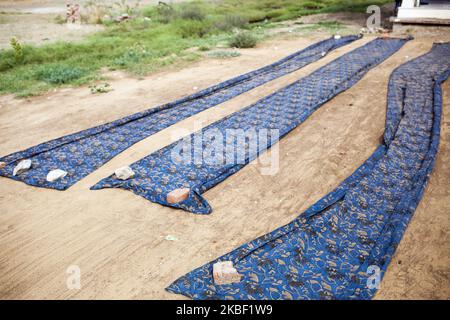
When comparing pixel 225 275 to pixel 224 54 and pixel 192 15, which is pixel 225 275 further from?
pixel 192 15

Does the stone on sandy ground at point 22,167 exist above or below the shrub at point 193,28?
below

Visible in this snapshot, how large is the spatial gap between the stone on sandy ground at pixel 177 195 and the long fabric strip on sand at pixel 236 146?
0.12 feet

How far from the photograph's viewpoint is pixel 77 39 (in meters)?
11.5

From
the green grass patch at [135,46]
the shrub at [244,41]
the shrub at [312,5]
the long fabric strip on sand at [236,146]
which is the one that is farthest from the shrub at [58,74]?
the shrub at [312,5]

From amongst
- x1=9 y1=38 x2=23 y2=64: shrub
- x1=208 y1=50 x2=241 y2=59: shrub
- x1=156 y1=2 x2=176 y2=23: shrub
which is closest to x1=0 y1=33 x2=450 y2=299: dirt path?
x1=9 y1=38 x2=23 y2=64: shrub

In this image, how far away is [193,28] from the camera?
12984 millimetres

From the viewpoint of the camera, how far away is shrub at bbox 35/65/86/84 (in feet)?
25.9

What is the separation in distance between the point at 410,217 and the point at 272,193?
4.59ft

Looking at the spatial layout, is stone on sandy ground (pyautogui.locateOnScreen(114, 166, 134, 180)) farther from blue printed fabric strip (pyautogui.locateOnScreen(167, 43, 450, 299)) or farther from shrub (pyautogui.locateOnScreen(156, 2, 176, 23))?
shrub (pyautogui.locateOnScreen(156, 2, 176, 23))

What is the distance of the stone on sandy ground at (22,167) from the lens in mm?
4184

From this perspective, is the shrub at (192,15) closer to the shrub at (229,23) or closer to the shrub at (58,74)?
the shrub at (229,23)

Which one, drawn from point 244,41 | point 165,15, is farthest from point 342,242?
point 165,15

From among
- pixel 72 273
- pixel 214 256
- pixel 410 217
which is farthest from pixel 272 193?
pixel 72 273
